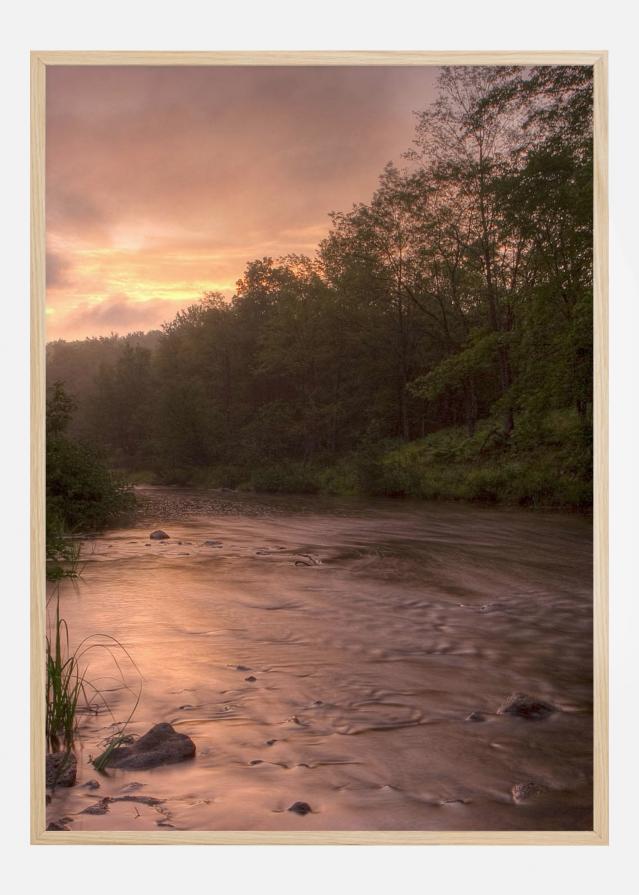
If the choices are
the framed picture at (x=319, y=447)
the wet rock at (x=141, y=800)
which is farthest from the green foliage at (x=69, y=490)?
the wet rock at (x=141, y=800)

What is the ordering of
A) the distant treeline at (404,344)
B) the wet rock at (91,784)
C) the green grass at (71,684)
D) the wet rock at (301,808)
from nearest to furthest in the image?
the wet rock at (301,808), the wet rock at (91,784), the green grass at (71,684), the distant treeline at (404,344)

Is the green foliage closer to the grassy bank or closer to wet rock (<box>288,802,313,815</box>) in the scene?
the grassy bank

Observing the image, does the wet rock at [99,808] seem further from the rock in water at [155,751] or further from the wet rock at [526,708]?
the wet rock at [526,708]

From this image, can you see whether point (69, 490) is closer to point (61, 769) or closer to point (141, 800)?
point (61, 769)

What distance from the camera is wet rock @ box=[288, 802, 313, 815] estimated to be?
2.52m

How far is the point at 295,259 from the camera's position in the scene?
3.50 metres

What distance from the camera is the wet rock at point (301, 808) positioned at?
8.27 ft

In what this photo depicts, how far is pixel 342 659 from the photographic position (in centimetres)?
348

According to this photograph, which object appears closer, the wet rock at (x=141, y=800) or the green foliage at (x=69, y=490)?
the wet rock at (x=141, y=800)

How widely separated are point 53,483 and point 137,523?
0.79 m

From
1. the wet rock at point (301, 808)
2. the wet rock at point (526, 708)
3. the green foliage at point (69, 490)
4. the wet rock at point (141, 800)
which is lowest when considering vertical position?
the wet rock at point (301, 808)

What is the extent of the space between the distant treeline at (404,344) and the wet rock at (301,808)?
144 cm
